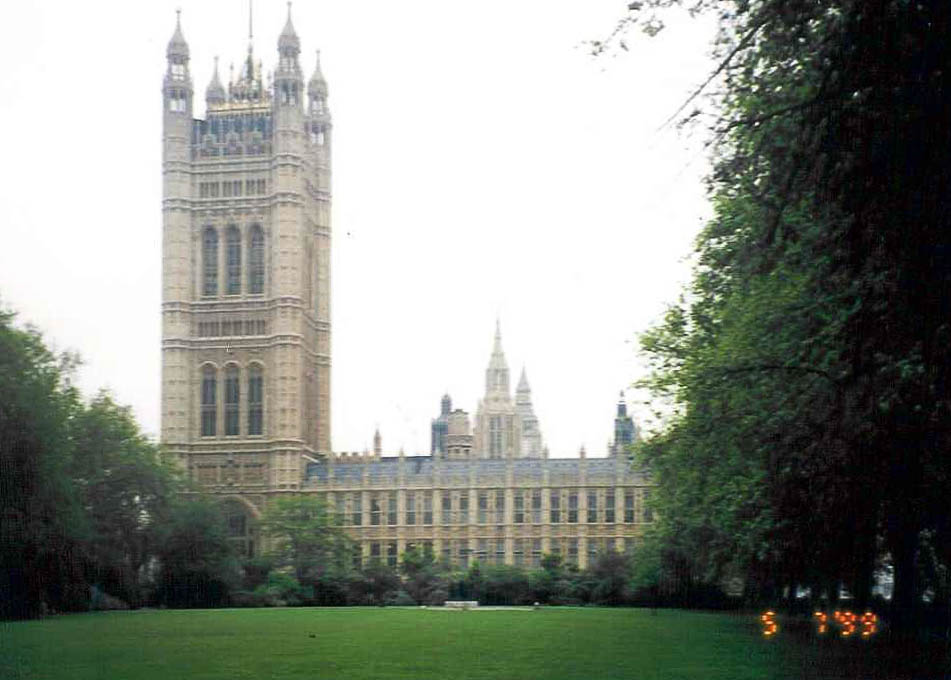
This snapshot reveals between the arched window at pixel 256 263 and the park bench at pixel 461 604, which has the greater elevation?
the arched window at pixel 256 263

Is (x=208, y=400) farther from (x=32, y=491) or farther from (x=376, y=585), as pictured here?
(x=32, y=491)

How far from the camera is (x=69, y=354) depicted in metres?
51.8

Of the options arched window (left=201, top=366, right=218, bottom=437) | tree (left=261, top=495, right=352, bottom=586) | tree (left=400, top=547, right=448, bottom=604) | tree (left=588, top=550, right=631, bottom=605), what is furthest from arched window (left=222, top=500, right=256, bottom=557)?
tree (left=588, top=550, right=631, bottom=605)

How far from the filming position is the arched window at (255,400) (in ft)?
356

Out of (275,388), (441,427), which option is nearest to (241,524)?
(275,388)

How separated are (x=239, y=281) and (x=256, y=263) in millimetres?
1930

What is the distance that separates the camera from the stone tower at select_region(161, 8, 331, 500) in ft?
353

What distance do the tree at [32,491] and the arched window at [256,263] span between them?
206 feet

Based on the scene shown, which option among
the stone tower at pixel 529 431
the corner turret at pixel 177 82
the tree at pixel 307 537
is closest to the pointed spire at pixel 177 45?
the corner turret at pixel 177 82

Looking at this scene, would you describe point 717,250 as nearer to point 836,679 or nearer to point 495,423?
point 836,679

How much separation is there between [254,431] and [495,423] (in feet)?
206

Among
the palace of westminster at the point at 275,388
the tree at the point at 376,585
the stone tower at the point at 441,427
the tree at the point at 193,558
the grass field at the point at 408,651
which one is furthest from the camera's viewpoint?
the stone tower at the point at 441,427

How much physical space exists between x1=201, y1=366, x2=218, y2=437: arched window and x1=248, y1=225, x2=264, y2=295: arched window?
7.08m

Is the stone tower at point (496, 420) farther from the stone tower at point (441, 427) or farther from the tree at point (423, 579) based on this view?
the tree at point (423, 579)
